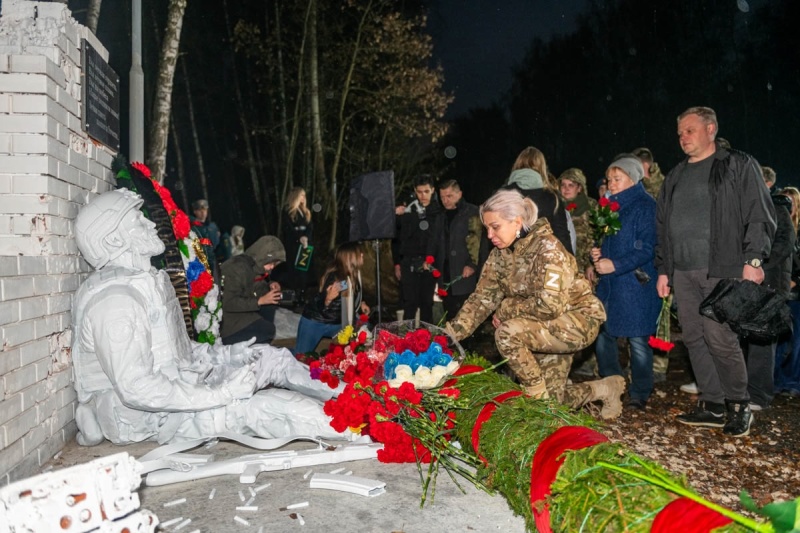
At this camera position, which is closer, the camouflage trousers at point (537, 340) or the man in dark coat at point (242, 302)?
the camouflage trousers at point (537, 340)

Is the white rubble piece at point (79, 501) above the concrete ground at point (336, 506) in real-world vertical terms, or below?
above

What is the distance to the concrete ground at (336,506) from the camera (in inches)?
111

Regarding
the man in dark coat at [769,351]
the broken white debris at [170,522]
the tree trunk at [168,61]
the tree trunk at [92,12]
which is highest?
the tree trunk at [92,12]

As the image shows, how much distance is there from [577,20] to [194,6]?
564 inches

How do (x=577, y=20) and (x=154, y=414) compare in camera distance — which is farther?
(x=577, y=20)

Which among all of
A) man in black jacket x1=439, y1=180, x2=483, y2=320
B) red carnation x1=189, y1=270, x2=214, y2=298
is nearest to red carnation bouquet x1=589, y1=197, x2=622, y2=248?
man in black jacket x1=439, y1=180, x2=483, y2=320

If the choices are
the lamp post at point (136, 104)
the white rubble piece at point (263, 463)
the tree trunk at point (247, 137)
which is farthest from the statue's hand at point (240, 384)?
the tree trunk at point (247, 137)

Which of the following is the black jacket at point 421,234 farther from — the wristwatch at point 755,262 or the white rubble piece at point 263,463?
the white rubble piece at point 263,463

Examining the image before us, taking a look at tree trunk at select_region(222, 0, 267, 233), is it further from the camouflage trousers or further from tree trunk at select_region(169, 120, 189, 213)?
the camouflage trousers

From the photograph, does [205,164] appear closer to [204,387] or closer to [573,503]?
[204,387]

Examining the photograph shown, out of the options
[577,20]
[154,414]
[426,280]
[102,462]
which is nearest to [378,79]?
[577,20]

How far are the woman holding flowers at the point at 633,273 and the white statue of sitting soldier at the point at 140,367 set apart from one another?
2936mm

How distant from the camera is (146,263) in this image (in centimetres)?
373

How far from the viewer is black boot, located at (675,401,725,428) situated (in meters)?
4.99
